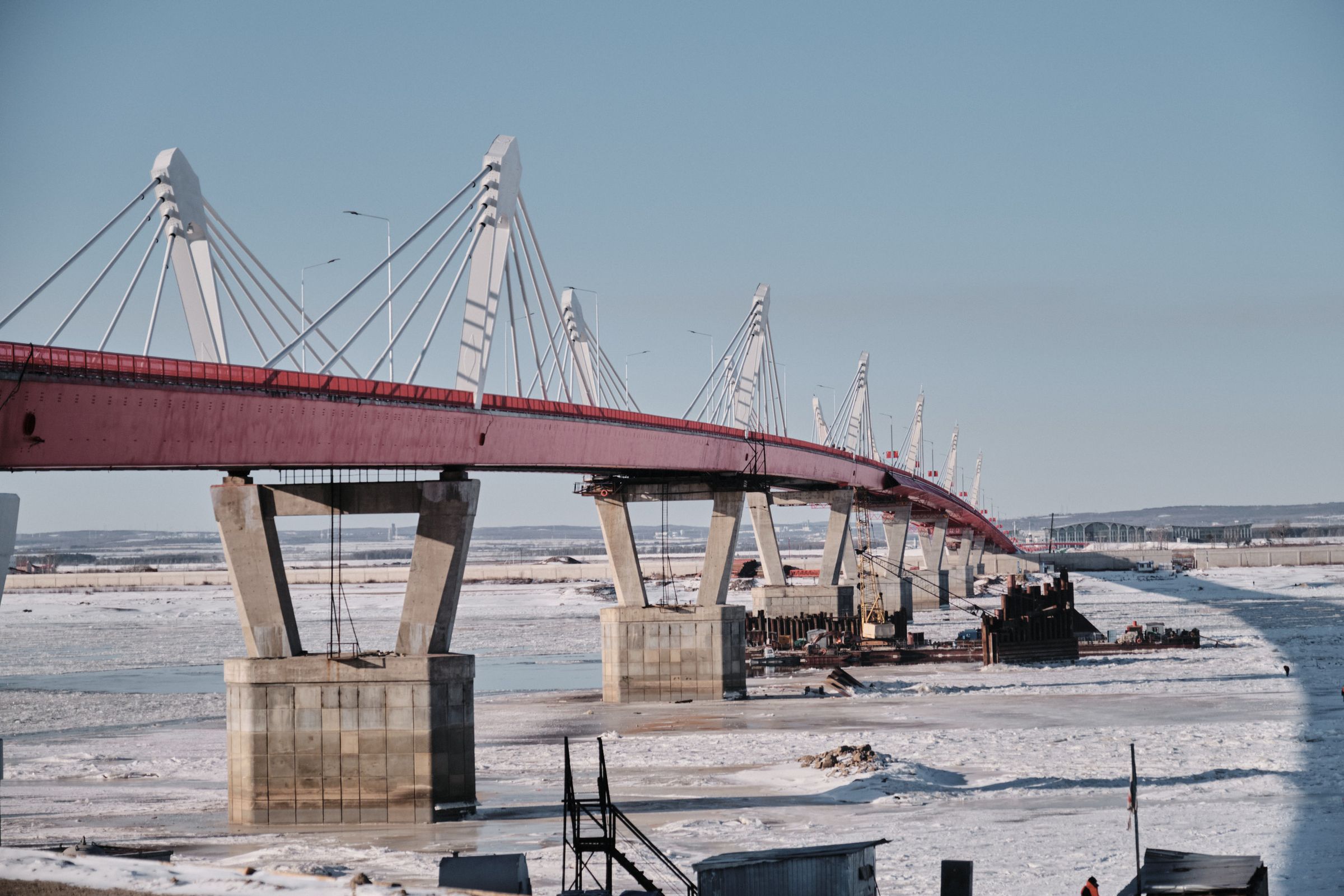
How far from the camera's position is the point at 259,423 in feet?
107

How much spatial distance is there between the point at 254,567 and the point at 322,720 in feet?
13.0

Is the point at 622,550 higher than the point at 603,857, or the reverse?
the point at 622,550

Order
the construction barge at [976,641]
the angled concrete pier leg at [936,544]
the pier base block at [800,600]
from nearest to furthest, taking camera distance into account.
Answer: the construction barge at [976,641] < the pier base block at [800,600] < the angled concrete pier leg at [936,544]

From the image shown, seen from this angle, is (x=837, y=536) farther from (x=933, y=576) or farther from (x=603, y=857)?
(x=603, y=857)

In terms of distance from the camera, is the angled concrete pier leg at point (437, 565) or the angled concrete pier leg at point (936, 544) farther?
the angled concrete pier leg at point (936, 544)

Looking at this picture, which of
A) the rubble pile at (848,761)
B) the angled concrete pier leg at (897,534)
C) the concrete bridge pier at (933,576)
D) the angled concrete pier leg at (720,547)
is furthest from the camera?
the concrete bridge pier at (933,576)

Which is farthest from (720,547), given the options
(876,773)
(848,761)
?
(876,773)

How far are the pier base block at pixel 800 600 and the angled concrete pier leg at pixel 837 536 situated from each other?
176 centimetres

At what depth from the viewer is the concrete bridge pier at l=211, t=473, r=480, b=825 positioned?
35406mm

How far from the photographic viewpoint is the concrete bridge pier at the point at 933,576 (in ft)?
489

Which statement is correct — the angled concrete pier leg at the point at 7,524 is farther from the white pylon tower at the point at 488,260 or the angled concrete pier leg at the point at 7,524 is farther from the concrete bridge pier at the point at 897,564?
the concrete bridge pier at the point at 897,564

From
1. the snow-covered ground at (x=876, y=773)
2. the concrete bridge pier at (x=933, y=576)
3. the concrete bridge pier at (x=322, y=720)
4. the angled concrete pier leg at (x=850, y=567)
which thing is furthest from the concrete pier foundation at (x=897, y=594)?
the concrete bridge pier at (x=322, y=720)

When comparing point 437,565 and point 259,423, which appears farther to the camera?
point 437,565

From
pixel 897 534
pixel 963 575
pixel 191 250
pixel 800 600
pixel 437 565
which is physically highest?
pixel 191 250
